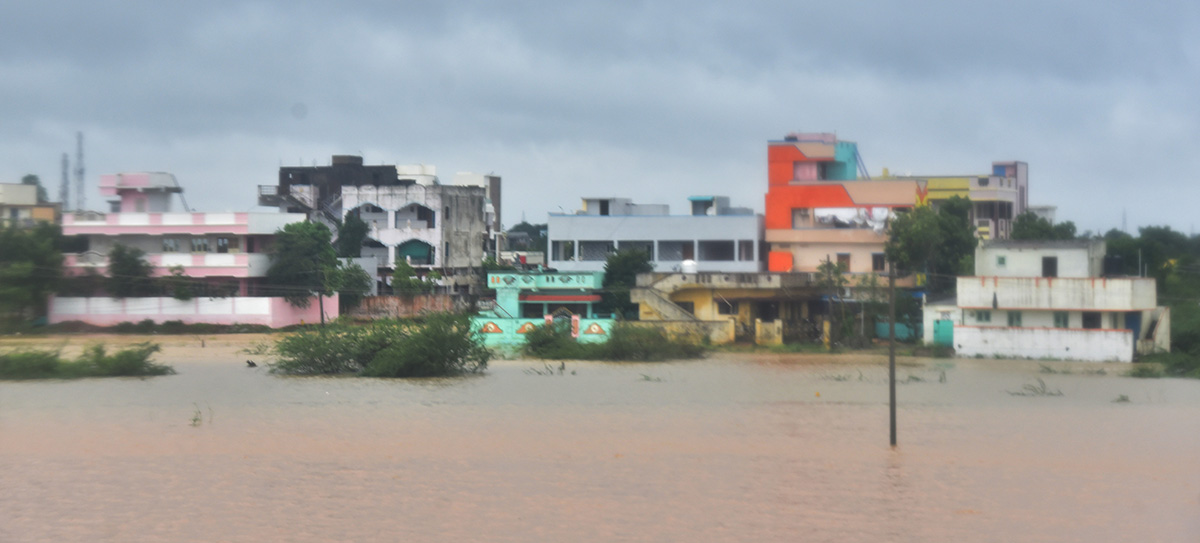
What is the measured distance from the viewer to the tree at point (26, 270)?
134 ft

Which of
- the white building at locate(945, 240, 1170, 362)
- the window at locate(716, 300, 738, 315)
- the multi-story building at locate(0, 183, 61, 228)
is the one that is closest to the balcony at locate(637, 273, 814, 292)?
the window at locate(716, 300, 738, 315)

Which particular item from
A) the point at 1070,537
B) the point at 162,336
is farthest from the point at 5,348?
the point at 1070,537

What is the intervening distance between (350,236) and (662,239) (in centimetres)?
1442

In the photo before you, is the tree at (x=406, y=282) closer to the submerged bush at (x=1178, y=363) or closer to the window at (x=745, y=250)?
the window at (x=745, y=250)

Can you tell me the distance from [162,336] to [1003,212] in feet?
121

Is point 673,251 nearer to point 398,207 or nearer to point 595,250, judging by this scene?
point 595,250

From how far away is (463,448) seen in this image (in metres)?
18.0

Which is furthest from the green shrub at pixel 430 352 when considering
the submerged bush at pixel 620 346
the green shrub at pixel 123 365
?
the submerged bush at pixel 620 346

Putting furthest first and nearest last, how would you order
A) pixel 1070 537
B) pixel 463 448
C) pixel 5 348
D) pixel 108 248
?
→ pixel 108 248
pixel 5 348
pixel 463 448
pixel 1070 537

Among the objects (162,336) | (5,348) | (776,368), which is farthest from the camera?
(162,336)

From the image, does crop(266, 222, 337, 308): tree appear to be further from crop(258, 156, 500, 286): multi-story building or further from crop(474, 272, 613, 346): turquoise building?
crop(474, 272, 613, 346): turquoise building

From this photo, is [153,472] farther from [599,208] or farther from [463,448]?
[599,208]

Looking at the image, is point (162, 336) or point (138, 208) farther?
point (138, 208)

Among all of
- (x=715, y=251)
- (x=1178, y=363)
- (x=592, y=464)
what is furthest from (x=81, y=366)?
(x=1178, y=363)
